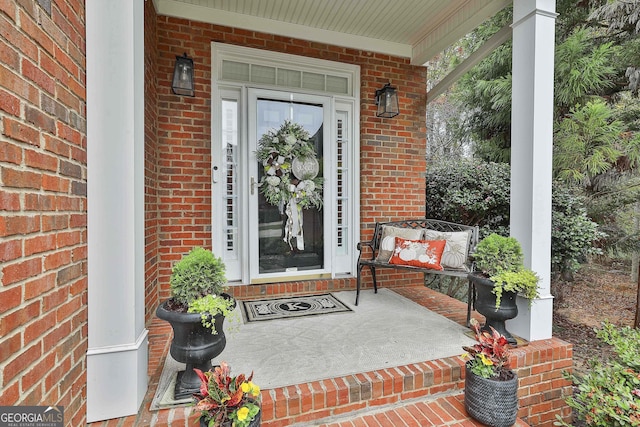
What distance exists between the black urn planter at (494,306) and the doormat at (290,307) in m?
1.15

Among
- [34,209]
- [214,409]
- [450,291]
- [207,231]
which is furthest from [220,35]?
[450,291]

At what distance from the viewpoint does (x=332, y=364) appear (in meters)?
1.91

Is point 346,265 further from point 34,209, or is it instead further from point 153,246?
point 34,209

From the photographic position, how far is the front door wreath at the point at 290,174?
10.7ft

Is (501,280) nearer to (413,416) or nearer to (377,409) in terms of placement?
(413,416)

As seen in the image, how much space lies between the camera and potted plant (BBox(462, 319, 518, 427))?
5.18ft

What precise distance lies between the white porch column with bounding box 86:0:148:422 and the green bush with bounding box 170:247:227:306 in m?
0.19

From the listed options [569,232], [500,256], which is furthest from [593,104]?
[500,256]

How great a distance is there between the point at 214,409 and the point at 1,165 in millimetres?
1086

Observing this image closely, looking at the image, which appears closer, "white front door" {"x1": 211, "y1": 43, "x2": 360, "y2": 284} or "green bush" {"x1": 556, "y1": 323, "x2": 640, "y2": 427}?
"green bush" {"x1": 556, "y1": 323, "x2": 640, "y2": 427}

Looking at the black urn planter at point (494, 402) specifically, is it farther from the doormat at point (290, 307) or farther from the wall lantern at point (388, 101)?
the wall lantern at point (388, 101)

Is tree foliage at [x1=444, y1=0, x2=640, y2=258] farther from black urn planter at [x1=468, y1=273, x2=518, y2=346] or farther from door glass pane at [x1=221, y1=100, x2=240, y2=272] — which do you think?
door glass pane at [x1=221, y1=100, x2=240, y2=272]

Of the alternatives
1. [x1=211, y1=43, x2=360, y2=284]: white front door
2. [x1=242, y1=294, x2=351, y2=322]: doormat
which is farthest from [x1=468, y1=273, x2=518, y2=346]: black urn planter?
[x1=211, y1=43, x2=360, y2=284]: white front door
